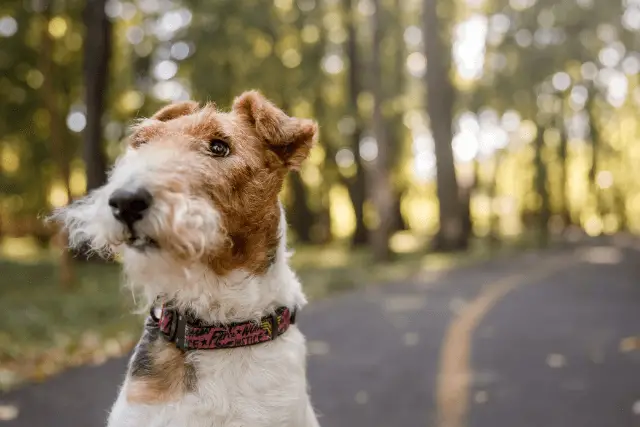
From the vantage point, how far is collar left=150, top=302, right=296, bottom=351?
2.87 meters

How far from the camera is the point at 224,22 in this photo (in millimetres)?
20781

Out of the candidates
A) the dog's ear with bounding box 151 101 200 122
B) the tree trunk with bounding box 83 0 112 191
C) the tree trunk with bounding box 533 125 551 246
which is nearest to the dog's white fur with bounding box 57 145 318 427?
the dog's ear with bounding box 151 101 200 122

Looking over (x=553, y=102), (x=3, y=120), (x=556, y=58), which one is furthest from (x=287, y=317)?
(x=553, y=102)

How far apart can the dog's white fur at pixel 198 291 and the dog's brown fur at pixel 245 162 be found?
0.22 feet

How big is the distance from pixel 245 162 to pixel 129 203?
60 cm

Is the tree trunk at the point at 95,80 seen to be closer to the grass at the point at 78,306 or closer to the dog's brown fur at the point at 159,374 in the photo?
the grass at the point at 78,306

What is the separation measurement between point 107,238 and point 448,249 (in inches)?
896

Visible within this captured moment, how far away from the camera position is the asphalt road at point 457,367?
5914 millimetres

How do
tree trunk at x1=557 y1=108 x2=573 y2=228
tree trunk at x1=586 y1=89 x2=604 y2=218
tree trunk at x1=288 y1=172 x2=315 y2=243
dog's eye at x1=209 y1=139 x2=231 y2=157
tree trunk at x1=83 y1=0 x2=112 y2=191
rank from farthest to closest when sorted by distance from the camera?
tree trunk at x1=557 y1=108 x2=573 y2=228, tree trunk at x1=586 y1=89 x2=604 y2=218, tree trunk at x1=288 y1=172 x2=315 y2=243, tree trunk at x1=83 y1=0 x2=112 y2=191, dog's eye at x1=209 y1=139 x2=231 y2=157

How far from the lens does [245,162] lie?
116 inches

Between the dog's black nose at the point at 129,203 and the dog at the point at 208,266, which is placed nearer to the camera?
the dog's black nose at the point at 129,203

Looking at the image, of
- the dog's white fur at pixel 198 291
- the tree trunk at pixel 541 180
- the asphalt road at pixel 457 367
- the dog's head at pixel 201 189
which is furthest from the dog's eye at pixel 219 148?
the tree trunk at pixel 541 180

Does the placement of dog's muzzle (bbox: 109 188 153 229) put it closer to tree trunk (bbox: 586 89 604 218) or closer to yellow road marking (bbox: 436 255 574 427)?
yellow road marking (bbox: 436 255 574 427)

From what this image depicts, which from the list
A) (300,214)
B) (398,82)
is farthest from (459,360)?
(300,214)
